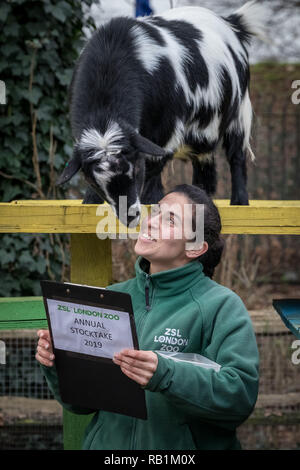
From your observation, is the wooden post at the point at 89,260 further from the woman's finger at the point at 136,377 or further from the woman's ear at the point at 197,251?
the woman's finger at the point at 136,377

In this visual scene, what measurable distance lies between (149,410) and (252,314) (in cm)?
224

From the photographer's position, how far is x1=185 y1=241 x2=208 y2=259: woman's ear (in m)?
1.74

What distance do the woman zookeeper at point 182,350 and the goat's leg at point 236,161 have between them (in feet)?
2.47

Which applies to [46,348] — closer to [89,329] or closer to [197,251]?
[89,329]

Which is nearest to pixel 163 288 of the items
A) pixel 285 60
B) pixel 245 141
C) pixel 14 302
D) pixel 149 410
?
pixel 149 410

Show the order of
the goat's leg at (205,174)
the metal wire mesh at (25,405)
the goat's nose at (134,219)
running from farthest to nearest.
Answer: the metal wire mesh at (25,405) < the goat's leg at (205,174) < the goat's nose at (134,219)

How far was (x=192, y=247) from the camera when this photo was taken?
1744mm

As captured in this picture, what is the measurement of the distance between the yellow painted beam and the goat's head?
0.06m

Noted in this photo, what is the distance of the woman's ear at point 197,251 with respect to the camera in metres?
1.74

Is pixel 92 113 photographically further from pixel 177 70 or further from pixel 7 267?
pixel 7 267
